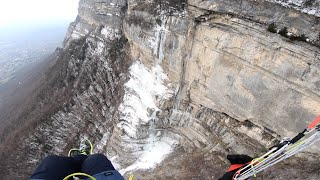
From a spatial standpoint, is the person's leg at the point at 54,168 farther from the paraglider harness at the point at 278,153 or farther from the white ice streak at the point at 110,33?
the white ice streak at the point at 110,33

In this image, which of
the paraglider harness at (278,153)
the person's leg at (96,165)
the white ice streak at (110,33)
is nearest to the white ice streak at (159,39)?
the paraglider harness at (278,153)

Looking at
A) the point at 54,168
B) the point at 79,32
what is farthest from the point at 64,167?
the point at 79,32

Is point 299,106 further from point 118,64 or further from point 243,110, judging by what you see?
point 118,64

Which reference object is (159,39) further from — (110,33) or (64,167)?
(110,33)

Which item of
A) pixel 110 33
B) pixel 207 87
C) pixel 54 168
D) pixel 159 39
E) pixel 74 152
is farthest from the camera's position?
pixel 110 33

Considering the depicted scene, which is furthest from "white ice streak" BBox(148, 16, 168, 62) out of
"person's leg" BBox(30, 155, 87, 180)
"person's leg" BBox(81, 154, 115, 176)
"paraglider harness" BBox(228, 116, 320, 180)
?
"person's leg" BBox(30, 155, 87, 180)

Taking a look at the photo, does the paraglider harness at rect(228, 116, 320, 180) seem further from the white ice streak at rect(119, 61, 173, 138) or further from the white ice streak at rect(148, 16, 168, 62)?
the white ice streak at rect(148, 16, 168, 62)

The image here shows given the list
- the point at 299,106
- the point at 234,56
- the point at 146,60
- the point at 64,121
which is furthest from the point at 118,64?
the point at 299,106
